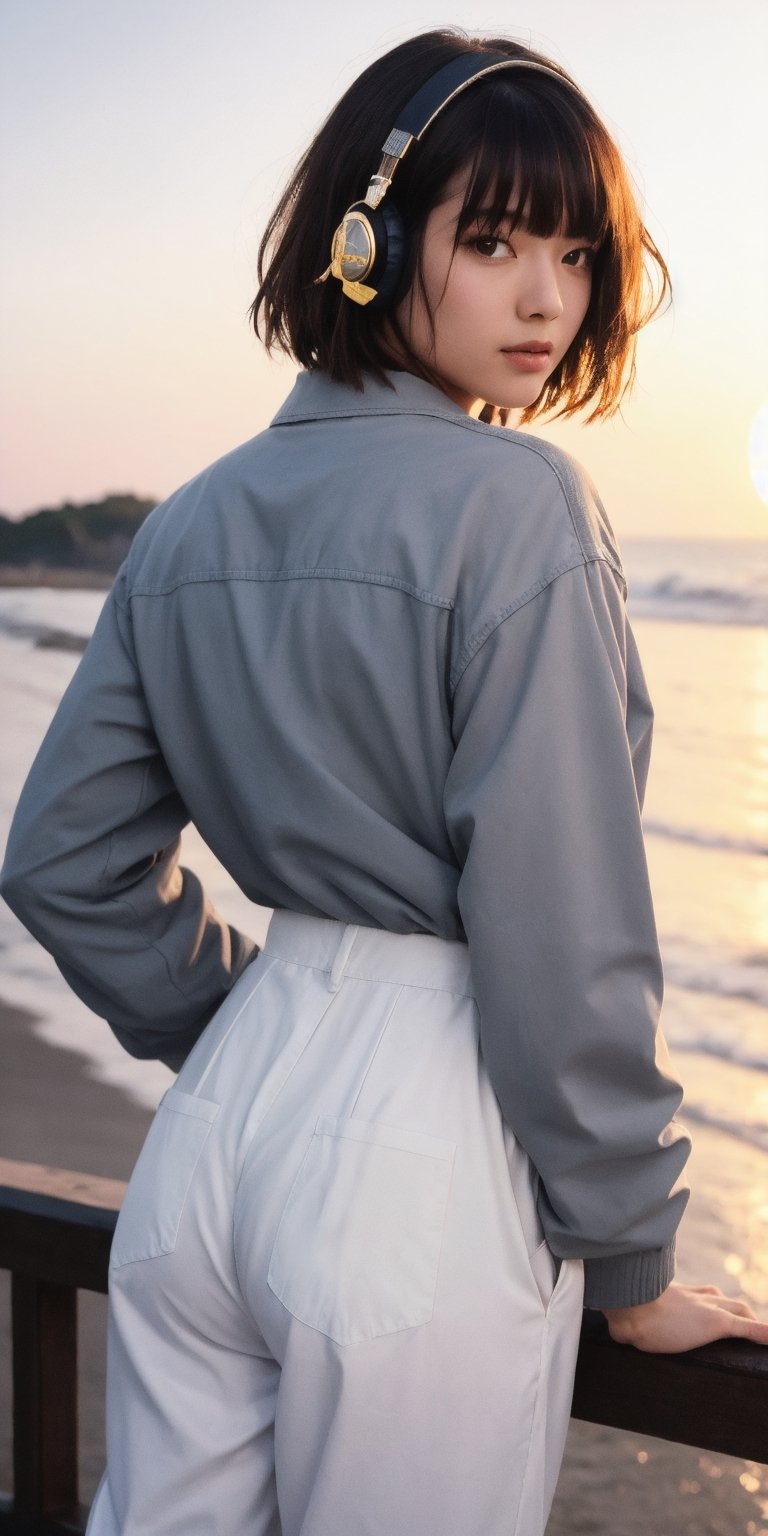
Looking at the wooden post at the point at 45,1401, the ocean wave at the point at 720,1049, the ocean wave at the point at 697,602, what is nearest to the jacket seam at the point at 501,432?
the wooden post at the point at 45,1401

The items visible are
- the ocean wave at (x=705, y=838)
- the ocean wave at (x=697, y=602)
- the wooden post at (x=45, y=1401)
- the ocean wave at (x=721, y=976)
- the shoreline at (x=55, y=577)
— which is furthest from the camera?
the ocean wave at (x=697, y=602)

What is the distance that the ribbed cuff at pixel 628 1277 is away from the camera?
0.95 metres

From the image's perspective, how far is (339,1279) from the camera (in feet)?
2.84

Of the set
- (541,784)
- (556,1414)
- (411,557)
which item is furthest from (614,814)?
(556,1414)

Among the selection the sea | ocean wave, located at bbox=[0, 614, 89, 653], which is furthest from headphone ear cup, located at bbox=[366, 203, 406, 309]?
ocean wave, located at bbox=[0, 614, 89, 653]

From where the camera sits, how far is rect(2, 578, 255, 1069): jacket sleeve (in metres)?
1.14

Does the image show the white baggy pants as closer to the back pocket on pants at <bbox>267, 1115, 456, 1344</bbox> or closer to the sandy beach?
the back pocket on pants at <bbox>267, 1115, 456, 1344</bbox>

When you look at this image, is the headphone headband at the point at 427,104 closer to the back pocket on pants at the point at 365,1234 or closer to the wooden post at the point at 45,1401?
the back pocket on pants at the point at 365,1234

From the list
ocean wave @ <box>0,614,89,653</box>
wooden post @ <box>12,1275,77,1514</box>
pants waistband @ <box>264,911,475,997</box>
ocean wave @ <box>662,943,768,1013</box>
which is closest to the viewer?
pants waistband @ <box>264,911,475,997</box>

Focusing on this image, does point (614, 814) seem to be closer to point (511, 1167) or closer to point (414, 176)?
point (511, 1167)

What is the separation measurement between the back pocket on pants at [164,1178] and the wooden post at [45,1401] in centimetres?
47

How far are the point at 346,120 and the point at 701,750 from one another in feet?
28.3

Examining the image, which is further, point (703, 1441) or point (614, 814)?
point (703, 1441)

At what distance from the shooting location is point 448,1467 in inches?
34.7
